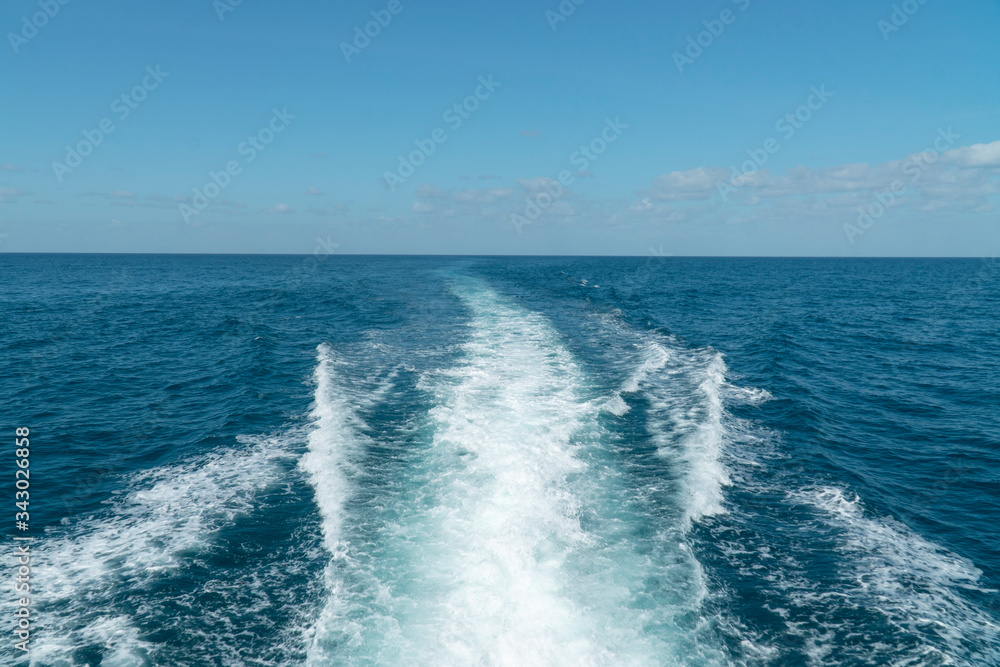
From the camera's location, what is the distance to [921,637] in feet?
31.7

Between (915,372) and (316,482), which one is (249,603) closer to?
(316,482)

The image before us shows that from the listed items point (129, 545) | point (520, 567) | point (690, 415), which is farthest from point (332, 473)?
point (690, 415)

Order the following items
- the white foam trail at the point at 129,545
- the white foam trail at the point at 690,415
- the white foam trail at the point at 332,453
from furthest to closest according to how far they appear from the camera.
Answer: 1. the white foam trail at the point at 690,415
2. the white foam trail at the point at 332,453
3. the white foam trail at the point at 129,545

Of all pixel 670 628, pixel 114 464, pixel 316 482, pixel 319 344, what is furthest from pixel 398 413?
pixel 319 344

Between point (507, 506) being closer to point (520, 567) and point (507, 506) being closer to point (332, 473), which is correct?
point (520, 567)

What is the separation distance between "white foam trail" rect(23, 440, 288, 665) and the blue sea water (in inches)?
2.7

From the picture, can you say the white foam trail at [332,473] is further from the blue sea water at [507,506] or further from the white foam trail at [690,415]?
the white foam trail at [690,415]

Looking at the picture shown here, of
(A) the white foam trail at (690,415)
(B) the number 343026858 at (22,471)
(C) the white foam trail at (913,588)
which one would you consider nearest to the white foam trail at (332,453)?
(B) the number 343026858 at (22,471)

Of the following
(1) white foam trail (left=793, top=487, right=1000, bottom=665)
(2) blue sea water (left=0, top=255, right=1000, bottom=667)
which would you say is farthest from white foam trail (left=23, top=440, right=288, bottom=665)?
(1) white foam trail (left=793, top=487, right=1000, bottom=665)

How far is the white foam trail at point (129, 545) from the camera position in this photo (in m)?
Answer: 9.41

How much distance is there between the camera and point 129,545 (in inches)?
481

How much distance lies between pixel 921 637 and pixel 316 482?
15267 millimetres

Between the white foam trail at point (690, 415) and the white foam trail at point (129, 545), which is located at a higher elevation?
the white foam trail at point (690, 415)

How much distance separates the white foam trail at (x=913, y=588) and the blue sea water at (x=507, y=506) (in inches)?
2.7
